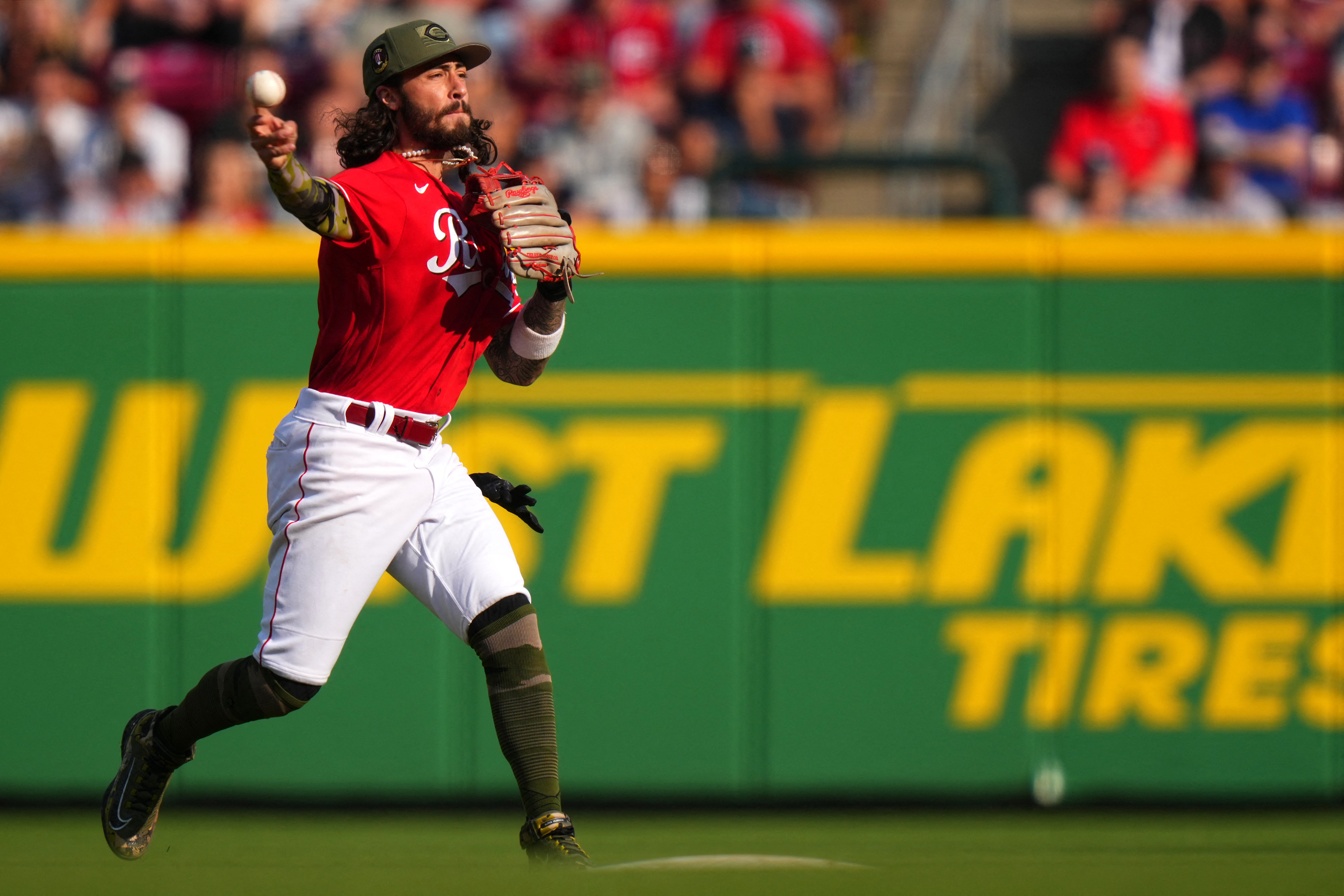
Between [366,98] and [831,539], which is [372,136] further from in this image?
[366,98]

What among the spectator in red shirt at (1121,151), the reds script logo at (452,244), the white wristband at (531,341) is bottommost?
the white wristband at (531,341)

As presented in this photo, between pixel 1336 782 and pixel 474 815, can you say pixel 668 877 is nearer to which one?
pixel 474 815

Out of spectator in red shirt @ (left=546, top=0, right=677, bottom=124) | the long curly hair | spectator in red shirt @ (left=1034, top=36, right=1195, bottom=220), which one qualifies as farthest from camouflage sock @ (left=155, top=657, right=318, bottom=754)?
spectator in red shirt @ (left=546, top=0, right=677, bottom=124)

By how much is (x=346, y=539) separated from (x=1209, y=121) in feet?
18.2

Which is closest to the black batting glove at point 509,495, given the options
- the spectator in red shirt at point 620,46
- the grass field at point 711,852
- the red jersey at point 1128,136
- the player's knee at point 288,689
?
the player's knee at point 288,689

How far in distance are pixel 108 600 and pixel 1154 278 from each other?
4342mm

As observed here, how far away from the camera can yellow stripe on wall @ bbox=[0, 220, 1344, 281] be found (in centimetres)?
597

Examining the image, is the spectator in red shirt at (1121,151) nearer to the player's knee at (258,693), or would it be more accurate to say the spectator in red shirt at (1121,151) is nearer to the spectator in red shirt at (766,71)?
the spectator in red shirt at (766,71)

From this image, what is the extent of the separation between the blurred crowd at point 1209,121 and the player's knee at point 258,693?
14.4 feet

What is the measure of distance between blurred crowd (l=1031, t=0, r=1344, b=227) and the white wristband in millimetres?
Answer: 3640

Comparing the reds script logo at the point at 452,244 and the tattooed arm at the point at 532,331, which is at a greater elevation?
the reds script logo at the point at 452,244

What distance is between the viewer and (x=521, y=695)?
12.6 ft

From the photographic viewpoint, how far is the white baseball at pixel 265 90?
318 centimetres

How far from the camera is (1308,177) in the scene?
7320 millimetres
